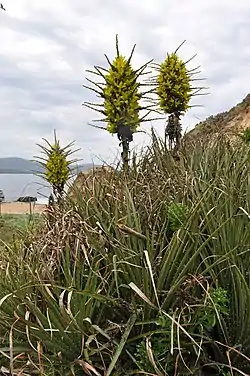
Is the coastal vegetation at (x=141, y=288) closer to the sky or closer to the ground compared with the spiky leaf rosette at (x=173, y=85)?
closer to the ground

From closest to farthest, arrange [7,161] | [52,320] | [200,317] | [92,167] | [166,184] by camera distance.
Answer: [200,317] < [52,320] < [166,184] < [92,167] < [7,161]

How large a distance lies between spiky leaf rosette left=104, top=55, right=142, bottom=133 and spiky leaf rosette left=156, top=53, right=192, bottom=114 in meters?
0.76

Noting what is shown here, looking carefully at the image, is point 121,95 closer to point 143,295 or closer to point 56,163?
point 56,163

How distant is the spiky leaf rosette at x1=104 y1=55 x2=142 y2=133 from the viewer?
16.4 ft

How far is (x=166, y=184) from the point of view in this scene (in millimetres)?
2809

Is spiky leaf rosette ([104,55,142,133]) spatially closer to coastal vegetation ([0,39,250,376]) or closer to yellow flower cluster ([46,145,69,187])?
yellow flower cluster ([46,145,69,187])

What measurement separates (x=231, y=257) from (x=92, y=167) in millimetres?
1789

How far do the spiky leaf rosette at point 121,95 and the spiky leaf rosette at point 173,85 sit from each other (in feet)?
2.49

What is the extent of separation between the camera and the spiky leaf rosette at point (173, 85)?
5742mm

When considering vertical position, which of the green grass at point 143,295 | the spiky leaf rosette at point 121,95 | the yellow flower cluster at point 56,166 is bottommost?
the green grass at point 143,295

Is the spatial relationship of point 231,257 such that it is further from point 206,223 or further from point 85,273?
point 85,273

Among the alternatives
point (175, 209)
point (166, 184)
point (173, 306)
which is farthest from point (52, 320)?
point (166, 184)

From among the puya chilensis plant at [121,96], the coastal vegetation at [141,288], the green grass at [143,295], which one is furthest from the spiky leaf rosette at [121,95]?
the green grass at [143,295]

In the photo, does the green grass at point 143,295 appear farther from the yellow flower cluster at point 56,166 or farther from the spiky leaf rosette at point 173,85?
the spiky leaf rosette at point 173,85
